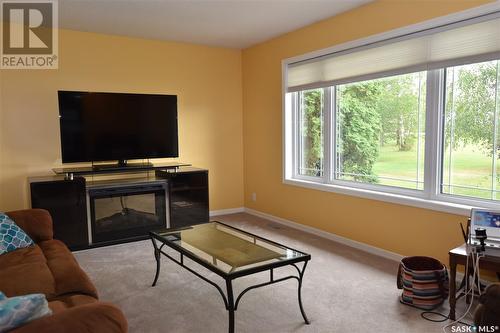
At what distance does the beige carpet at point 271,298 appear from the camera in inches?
97.2

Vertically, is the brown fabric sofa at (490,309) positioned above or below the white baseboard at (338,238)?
above

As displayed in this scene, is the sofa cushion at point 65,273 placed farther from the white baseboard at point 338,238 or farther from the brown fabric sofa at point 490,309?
the white baseboard at point 338,238

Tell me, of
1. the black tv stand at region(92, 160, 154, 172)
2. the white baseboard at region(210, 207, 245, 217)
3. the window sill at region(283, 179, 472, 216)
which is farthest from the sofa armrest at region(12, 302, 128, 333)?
the white baseboard at region(210, 207, 245, 217)

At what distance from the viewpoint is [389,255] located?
12.1ft

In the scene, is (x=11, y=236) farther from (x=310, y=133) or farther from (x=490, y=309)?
(x=310, y=133)

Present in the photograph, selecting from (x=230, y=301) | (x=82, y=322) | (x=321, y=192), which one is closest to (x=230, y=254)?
(x=230, y=301)

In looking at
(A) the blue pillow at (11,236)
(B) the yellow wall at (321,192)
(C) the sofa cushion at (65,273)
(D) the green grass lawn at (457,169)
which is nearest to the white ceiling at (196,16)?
(B) the yellow wall at (321,192)

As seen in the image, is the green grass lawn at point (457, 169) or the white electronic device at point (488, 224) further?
the green grass lawn at point (457, 169)

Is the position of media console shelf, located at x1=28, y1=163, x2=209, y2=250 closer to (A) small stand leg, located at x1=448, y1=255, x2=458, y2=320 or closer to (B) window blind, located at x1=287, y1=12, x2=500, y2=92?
(B) window blind, located at x1=287, y1=12, x2=500, y2=92

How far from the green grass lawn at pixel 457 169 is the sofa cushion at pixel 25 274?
3.08 meters

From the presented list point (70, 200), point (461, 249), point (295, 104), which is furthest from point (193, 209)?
point (461, 249)

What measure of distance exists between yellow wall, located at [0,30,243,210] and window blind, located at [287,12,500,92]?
1.45 meters

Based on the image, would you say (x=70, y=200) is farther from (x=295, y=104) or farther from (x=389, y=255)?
(x=389, y=255)

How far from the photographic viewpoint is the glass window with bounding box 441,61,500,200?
2.96 meters
